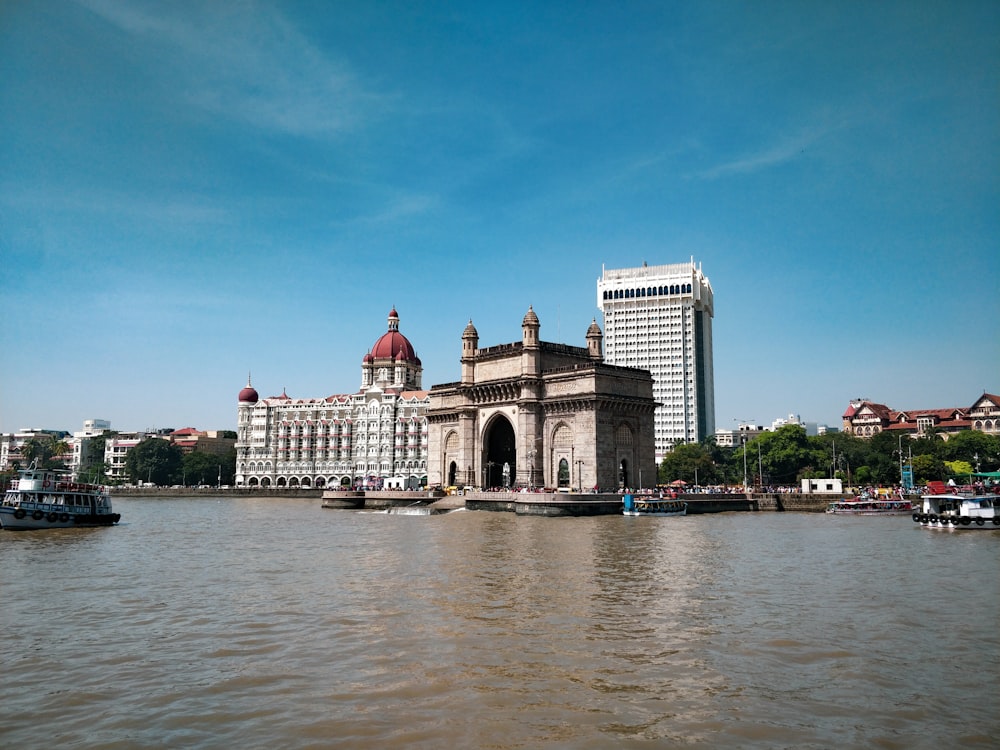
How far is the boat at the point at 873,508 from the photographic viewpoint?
57.9 m

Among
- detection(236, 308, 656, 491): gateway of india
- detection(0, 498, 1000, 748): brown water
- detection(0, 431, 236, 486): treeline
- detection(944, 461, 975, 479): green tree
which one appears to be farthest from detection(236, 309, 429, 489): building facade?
detection(0, 498, 1000, 748): brown water

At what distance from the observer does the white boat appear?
4166 centimetres

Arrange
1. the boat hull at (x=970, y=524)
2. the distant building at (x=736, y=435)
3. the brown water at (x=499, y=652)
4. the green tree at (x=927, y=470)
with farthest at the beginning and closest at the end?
the distant building at (x=736, y=435), the green tree at (x=927, y=470), the boat hull at (x=970, y=524), the brown water at (x=499, y=652)

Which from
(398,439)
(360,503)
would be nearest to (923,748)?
(360,503)

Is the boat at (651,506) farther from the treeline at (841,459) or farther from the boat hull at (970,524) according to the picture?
the treeline at (841,459)

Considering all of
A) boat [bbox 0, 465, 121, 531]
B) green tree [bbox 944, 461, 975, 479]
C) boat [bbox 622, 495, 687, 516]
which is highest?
green tree [bbox 944, 461, 975, 479]

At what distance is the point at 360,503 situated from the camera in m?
72.7

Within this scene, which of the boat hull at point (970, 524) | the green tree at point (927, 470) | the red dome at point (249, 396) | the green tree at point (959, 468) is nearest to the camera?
the boat hull at point (970, 524)

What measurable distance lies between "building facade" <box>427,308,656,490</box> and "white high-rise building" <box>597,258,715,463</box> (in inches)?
2626

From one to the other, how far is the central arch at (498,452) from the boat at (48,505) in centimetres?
3548

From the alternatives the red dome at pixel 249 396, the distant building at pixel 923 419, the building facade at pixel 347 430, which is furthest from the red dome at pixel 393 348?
the distant building at pixel 923 419

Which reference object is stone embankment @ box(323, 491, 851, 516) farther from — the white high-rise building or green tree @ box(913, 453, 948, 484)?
the white high-rise building

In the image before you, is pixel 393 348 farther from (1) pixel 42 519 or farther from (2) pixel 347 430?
(1) pixel 42 519

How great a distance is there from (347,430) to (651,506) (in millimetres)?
77605
